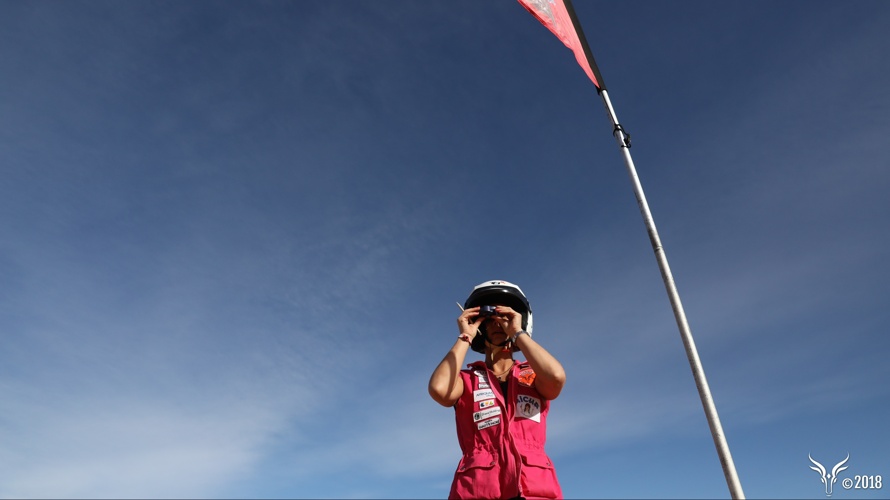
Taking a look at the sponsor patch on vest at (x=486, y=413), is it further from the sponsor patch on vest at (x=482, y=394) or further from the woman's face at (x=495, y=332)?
the woman's face at (x=495, y=332)

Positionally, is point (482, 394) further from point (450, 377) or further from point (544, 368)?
point (544, 368)

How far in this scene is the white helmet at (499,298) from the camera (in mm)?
5684

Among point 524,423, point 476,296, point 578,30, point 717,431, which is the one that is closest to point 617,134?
point 578,30

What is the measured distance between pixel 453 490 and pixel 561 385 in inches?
52.5

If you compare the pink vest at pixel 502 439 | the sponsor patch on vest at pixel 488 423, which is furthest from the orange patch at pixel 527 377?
the sponsor patch on vest at pixel 488 423

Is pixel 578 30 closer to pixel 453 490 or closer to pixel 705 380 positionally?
pixel 705 380

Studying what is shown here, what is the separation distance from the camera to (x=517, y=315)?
5.23m

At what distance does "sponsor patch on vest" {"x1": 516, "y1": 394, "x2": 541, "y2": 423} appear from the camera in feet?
15.1

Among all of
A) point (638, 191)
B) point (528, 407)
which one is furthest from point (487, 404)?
point (638, 191)

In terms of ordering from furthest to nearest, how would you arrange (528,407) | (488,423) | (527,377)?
(527,377) < (528,407) < (488,423)

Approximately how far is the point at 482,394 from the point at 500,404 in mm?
223

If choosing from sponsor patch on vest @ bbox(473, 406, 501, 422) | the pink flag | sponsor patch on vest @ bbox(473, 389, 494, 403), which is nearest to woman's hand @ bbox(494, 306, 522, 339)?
sponsor patch on vest @ bbox(473, 389, 494, 403)

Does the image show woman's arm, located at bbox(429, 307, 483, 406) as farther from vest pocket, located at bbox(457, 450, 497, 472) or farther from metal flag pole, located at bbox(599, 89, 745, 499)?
metal flag pole, located at bbox(599, 89, 745, 499)

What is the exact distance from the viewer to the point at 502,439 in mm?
4340
